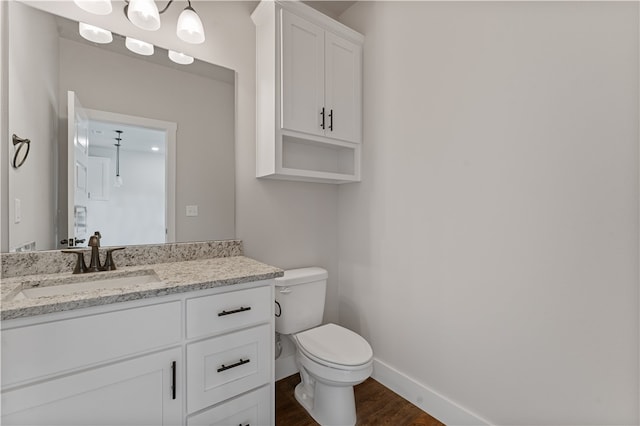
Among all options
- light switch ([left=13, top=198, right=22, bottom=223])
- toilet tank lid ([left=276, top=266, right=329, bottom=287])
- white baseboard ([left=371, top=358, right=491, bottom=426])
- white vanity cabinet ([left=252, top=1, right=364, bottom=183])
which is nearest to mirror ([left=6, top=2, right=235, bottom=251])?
light switch ([left=13, top=198, right=22, bottom=223])

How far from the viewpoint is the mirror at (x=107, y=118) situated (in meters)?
1.24

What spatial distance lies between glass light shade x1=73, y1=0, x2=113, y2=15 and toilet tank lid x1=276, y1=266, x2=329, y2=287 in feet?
4.98

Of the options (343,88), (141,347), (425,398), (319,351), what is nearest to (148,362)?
(141,347)

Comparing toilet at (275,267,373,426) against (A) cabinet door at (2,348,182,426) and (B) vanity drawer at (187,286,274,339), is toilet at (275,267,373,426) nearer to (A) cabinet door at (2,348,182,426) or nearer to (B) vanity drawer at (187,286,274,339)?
(B) vanity drawer at (187,286,274,339)

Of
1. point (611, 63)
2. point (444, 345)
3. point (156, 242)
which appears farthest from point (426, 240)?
point (156, 242)

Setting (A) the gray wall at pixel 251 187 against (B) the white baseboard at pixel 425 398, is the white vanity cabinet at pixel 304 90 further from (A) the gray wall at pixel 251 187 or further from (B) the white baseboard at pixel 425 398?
(B) the white baseboard at pixel 425 398

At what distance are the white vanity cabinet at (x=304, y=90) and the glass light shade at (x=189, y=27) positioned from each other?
386 millimetres

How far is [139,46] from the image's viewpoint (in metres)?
1.49

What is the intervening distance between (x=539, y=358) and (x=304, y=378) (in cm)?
120

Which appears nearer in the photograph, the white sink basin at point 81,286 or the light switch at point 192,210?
the white sink basin at point 81,286

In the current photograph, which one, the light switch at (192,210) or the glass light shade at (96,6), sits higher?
the glass light shade at (96,6)

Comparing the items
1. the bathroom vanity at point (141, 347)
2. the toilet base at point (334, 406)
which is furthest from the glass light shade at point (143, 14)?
the toilet base at point (334, 406)

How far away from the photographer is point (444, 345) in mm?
1579

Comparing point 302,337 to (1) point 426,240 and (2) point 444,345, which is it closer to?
(2) point 444,345
